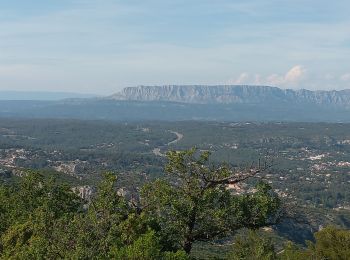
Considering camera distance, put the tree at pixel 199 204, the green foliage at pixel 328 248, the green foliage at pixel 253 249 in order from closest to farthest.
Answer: the tree at pixel 199 204
the green foliage at pixel 253 249
the green foliage at pixel 328 248

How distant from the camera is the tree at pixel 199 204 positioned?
983 inches

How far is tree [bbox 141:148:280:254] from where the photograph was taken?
24969mm

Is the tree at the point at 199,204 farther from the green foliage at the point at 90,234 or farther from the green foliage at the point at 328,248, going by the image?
the green foliage at the point at 328,248

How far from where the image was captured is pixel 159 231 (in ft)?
78.8

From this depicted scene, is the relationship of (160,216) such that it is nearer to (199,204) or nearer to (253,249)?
(199,204)

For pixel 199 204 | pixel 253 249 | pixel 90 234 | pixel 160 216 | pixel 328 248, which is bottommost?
pixel 328 248

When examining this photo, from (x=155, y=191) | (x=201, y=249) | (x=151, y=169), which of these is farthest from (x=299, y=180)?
(x=155, y=191)

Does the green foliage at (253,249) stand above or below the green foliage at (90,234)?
below

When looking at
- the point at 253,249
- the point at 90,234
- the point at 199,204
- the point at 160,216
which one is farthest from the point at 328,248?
the point at 90,234

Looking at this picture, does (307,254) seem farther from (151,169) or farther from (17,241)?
(151,169)

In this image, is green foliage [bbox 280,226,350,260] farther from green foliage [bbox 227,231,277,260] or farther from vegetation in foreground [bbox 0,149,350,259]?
vegetation in foreground [bbox 0,149,350,259]

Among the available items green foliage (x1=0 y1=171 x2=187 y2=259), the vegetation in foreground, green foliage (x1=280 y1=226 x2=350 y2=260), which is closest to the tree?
the vegetation in foreground

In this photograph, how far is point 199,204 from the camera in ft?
82.0

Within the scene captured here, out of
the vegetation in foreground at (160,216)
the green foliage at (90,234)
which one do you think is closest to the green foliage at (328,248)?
the vegetation in foreground at (160,216)
